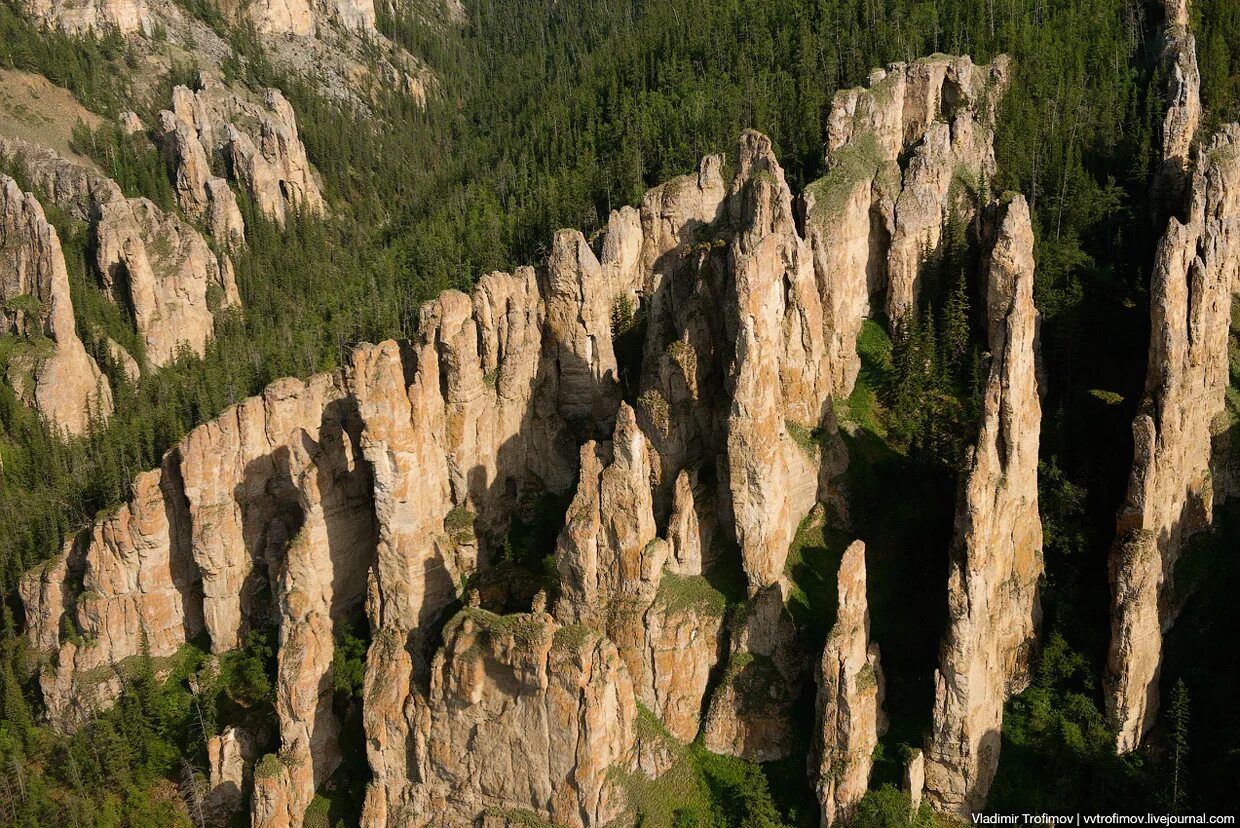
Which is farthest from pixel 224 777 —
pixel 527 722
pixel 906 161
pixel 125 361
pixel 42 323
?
pixel 42 323

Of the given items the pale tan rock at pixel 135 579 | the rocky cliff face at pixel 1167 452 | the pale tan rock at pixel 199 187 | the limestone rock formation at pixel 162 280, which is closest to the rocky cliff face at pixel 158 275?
the limestone rock formation at pixel 162 280

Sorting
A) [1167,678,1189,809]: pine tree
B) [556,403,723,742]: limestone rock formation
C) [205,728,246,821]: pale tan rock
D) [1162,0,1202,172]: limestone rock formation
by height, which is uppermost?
[1162,0,1202,172]: limestone rock formation

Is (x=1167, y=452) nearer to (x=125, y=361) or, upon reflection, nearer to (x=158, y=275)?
Result: (x=125, y=361)

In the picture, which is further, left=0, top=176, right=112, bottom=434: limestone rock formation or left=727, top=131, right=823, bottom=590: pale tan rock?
left=0, top=176, right=112, bottom=434: limestone rock formation

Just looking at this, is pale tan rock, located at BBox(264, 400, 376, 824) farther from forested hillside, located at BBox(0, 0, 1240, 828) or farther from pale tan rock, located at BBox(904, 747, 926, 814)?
pale tan rock, located at BBox(904, 747, 926, 814)

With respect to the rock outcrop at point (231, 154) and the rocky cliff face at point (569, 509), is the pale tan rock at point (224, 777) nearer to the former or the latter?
the rocky cliff face at point (569, 509)

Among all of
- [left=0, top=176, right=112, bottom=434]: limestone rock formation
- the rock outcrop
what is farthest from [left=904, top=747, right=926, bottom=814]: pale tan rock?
the rock outcrop
